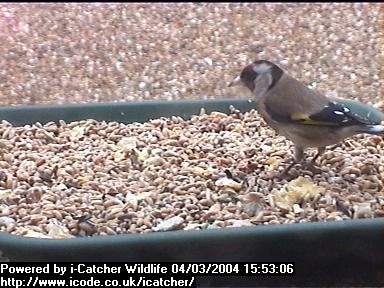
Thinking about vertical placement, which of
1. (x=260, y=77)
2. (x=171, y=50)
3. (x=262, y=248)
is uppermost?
(x=171, y=50)

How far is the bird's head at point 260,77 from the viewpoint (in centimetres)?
243

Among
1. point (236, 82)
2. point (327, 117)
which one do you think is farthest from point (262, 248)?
→ point (236, 82)

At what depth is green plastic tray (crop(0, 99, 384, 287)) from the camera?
2084 mm

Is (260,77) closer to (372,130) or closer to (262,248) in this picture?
(372,130)

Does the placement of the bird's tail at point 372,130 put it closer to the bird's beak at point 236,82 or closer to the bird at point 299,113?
the bird at point 299,113

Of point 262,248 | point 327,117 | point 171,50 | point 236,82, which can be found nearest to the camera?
point 262,248

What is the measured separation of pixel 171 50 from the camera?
349cm

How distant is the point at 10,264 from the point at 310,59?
62.2 inches

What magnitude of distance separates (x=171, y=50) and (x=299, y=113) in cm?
117

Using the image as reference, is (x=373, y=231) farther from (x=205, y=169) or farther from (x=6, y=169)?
(x=6, y=169)

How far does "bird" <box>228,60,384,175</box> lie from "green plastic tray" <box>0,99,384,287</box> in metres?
0.32

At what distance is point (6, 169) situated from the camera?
2.55 metres

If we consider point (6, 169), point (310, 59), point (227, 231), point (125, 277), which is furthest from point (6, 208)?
point (310, 59)

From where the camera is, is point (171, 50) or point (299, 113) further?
point (171, 50)
